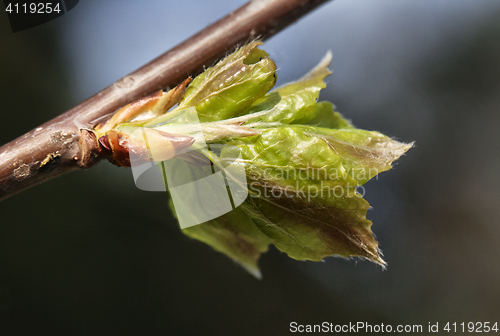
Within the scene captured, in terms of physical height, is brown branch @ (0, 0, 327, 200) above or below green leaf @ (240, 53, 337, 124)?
above

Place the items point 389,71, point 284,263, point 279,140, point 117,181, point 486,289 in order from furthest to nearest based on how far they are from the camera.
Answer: point 486,289 → point 389,71 → point 117,181 → point 284,263 → point 279,140

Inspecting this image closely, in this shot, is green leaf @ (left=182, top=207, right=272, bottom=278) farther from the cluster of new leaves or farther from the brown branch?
the brown branch

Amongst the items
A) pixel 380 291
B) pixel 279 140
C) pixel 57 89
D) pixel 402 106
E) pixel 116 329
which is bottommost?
pixel 380 291

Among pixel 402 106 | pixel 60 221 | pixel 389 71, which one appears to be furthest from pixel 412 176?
pixel 60 221

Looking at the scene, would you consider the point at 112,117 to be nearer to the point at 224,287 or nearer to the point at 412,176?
the point at 224,287

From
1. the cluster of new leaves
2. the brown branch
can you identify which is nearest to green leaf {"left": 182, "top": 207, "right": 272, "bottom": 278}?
the cluster of new leaves

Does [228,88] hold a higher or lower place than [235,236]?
higher
